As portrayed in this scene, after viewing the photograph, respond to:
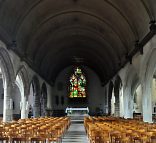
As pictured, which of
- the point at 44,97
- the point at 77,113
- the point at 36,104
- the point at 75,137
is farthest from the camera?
the point at 44,97

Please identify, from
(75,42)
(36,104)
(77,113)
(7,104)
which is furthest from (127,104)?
(7,104)

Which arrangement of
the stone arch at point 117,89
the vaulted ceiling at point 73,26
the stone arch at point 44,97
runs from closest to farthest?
the vaulted ceiling at point 73,26 < the stone arch at point 117,89 < the stone arch at point 44,97

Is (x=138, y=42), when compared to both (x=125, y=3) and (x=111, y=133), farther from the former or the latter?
(x=111, y=133)

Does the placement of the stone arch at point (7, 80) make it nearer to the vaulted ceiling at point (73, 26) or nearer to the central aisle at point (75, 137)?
the vaulted ceiling at point (73, 26)

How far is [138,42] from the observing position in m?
25.2

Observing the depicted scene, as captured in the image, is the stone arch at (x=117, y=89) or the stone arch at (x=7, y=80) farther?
the stone arch at (x=117, y=89)

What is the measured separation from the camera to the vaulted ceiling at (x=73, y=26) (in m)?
23.4

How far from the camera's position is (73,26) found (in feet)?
112

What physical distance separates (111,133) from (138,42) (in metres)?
15.6

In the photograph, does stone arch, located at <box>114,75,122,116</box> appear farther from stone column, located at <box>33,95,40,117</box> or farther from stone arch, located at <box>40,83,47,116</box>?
stone arch, located at <box>40,83,47,116</box>

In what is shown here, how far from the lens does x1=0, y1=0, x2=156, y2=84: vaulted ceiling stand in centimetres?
2339

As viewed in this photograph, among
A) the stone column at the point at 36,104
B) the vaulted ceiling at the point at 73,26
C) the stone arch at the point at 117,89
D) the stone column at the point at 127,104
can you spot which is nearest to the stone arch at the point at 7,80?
the vaulted ceiling at the point at 73,26

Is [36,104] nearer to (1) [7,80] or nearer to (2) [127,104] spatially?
(2) [127,104]

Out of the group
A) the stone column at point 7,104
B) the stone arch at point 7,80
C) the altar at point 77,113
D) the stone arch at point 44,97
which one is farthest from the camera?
the stone arch at point 44,97
